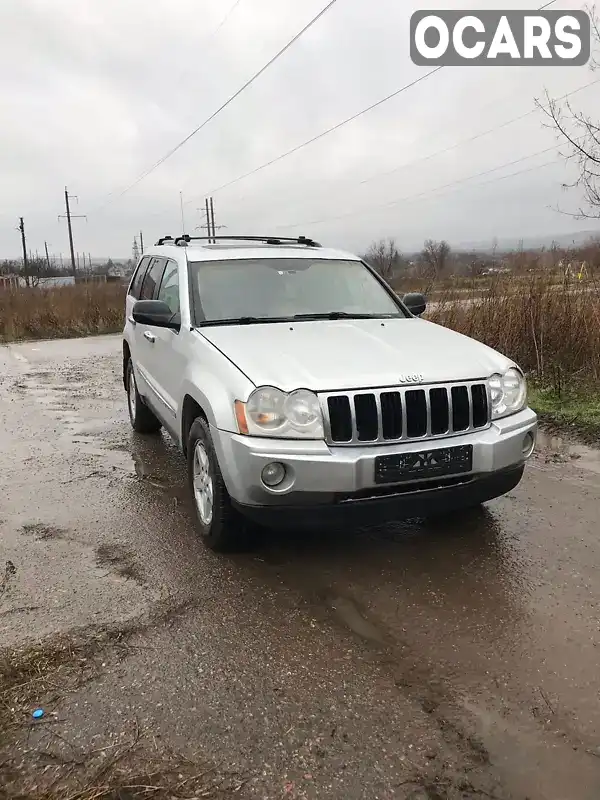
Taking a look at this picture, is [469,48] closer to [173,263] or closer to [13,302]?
[173,263]

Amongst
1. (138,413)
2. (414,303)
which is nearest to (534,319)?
(414,303)

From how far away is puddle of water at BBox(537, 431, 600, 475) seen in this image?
17.6ft

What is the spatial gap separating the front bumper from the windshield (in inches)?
51.0

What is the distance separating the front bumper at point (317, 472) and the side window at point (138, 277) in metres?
3.41

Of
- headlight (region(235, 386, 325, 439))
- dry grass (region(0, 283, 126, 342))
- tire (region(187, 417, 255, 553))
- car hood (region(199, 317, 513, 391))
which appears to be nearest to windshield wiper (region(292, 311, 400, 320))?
car hood (region(199, 317, 513, 391))

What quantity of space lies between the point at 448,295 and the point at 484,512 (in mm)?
5853

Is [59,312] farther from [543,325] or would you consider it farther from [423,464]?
[423,464]

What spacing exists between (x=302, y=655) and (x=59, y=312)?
727 inches

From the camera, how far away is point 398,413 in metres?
3.29

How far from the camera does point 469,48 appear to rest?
37.4 feet

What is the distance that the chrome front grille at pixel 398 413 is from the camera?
3.22 metres

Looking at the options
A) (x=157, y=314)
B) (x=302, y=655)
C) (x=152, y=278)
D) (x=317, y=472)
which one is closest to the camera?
(x=302, y=655)

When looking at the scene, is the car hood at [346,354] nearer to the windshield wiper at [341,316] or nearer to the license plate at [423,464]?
the windshield wiper at [341,316]

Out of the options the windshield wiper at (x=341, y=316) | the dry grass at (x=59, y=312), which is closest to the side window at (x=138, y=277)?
the windshield wiper at (x=341, y=316)
